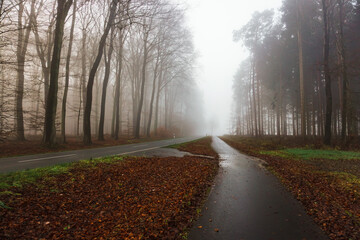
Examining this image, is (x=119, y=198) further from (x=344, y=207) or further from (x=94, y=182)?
(x=344, y=207)

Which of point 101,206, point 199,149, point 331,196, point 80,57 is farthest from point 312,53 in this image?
point 80,57

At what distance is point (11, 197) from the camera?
10.4ft

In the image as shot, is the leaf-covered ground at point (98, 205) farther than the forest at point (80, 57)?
No

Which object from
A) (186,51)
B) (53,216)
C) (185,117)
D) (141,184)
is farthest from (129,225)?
(185,117)

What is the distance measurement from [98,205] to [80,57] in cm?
2350

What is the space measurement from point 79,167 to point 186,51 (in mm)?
22644

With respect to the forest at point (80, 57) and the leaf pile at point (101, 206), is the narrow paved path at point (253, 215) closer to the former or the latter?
the leaf pile at point (101, 206)

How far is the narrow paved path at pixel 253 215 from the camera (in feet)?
9.34

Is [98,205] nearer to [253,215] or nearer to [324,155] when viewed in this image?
[253,215]

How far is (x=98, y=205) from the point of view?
3451 millimetres

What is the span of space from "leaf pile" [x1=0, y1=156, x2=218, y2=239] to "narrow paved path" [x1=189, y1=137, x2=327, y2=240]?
0.37m

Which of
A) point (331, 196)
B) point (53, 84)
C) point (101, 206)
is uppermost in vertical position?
point (53, 84)

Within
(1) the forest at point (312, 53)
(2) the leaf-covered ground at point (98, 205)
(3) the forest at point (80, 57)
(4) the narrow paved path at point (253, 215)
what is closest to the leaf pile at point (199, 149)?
(4) the narrow paved path at point (253, 215)

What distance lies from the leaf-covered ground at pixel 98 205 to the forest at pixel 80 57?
6.33 meters
